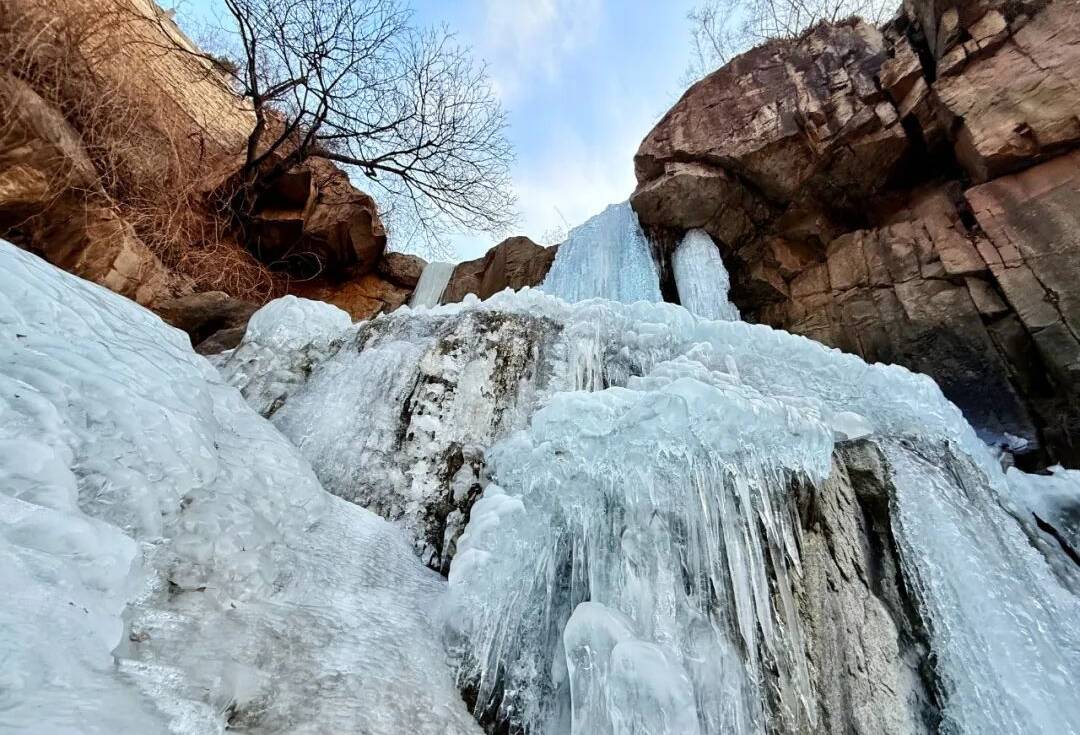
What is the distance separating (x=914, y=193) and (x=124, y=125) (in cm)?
793

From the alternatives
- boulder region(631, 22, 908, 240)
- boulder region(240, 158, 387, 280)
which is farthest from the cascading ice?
boulder region(240, 158, 387, 280)

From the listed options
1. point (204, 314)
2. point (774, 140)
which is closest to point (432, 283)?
point (204, 314)

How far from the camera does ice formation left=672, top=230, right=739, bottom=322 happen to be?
19.4ft

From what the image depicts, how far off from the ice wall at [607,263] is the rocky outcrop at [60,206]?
427 centimetres

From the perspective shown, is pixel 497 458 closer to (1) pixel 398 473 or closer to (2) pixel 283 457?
(1) pixel 398 473

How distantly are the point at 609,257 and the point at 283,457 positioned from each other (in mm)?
5124

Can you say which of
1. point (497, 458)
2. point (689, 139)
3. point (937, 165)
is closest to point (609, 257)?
point (689, 139)

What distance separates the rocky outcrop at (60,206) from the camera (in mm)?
4004

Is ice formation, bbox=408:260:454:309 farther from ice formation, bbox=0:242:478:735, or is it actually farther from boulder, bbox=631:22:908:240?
ice formation, bbox=0:242:478:735

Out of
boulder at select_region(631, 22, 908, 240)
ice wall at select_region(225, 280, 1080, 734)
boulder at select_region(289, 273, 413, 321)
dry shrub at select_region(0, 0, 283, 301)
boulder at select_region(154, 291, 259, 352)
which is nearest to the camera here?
ice wall at select_region(225, 280, 1080, 734)

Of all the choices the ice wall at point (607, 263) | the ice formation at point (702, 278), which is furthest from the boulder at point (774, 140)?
the ice wall at point (607, 263)

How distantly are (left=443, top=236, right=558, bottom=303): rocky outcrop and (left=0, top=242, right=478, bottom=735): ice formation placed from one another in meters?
5.53

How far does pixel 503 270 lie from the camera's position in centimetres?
768

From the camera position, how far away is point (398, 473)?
2.61 metres
